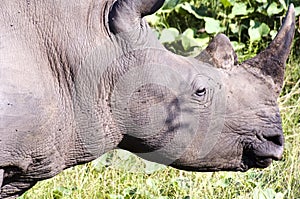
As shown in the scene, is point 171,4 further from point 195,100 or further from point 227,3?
point 195,100

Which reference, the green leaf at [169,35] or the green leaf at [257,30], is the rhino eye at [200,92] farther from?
the green leaf at [257,30]

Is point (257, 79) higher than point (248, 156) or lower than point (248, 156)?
higher

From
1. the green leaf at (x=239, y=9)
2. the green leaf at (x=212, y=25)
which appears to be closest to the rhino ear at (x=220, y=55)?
the green leaf at (x=212, y=25)

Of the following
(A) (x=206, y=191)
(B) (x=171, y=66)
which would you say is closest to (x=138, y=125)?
(B) (x=171, y=66)

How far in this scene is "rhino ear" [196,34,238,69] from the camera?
3547 mm

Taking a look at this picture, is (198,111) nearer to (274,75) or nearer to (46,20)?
(274,75)

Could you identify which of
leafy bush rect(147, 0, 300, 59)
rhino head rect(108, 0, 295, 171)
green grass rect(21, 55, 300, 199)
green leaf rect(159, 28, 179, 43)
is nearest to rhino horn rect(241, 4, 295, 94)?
rhino head rect(108, 0, 295, 171)

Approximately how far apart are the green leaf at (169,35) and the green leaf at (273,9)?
61 centimetres

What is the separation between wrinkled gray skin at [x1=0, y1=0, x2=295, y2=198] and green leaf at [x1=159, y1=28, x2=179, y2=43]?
1.67m

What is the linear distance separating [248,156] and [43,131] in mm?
850

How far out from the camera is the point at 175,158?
350cm

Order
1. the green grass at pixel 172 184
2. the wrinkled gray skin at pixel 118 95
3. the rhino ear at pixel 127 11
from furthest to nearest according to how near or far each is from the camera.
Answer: the green grass at pixel 172 184 < the rhino ear at pixel 127 11 < the wrinkled gray skin at pixel 118 95

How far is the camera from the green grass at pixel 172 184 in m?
4.37

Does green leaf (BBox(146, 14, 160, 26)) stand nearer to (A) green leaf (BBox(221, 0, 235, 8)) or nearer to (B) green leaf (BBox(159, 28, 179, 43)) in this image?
(B) green leaf (BBox(159, 28, 179, 43))
